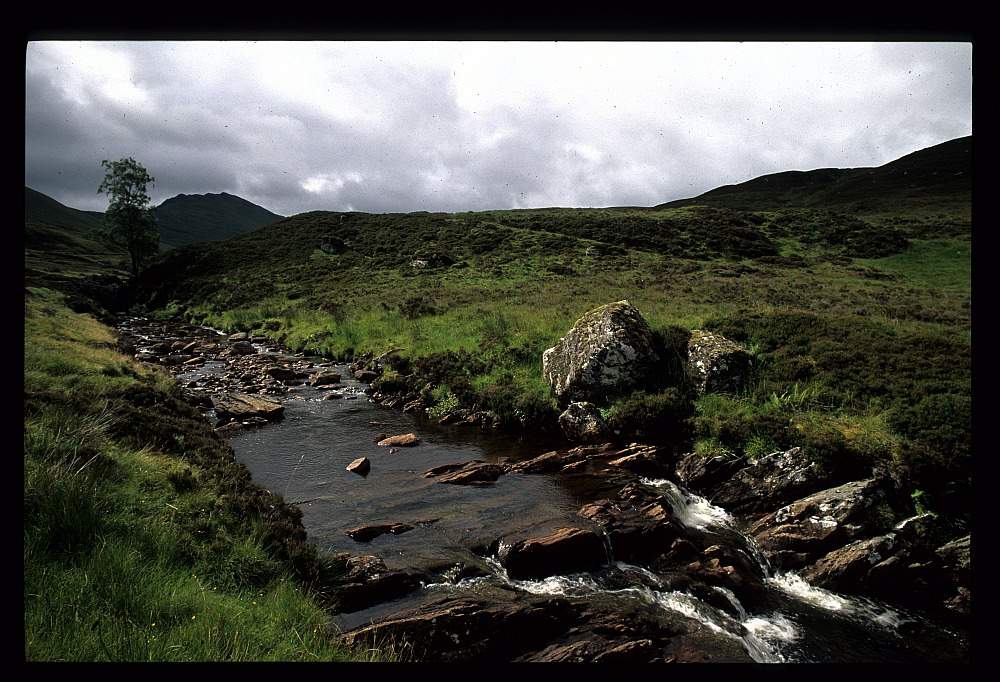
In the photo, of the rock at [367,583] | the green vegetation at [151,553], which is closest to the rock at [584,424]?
the rock at [367,583]

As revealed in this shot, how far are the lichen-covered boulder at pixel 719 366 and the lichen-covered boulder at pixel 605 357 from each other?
47.8 inches

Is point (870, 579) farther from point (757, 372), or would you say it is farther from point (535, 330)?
point (535, 330)

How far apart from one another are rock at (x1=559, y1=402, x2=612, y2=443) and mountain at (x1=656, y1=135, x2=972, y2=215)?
114 feet

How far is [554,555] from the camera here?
726 cm

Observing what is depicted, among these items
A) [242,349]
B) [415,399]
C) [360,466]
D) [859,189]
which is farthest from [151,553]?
[859,189]

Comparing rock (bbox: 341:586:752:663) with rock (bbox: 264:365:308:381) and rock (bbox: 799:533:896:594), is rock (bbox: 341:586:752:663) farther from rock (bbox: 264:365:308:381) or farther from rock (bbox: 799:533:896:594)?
rock (bbox: 264:365:308:381)

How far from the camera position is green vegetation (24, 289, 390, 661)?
335cm

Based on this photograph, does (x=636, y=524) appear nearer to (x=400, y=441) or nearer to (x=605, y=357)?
(x=605, y=357)

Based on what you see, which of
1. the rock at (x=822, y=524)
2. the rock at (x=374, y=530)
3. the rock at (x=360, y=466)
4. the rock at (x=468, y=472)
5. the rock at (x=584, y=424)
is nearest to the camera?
the rock at (x=822, y=524)

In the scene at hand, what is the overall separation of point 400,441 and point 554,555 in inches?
262

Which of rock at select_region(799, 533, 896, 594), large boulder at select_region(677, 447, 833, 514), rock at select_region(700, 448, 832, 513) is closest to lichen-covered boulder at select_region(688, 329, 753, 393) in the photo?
large boulder at select_region(677, 447, 833, 514)

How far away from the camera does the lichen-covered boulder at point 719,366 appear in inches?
489

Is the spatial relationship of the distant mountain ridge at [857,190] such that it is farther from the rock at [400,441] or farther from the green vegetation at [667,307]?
the rock at [400,441]

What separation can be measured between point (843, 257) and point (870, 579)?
161 feet
